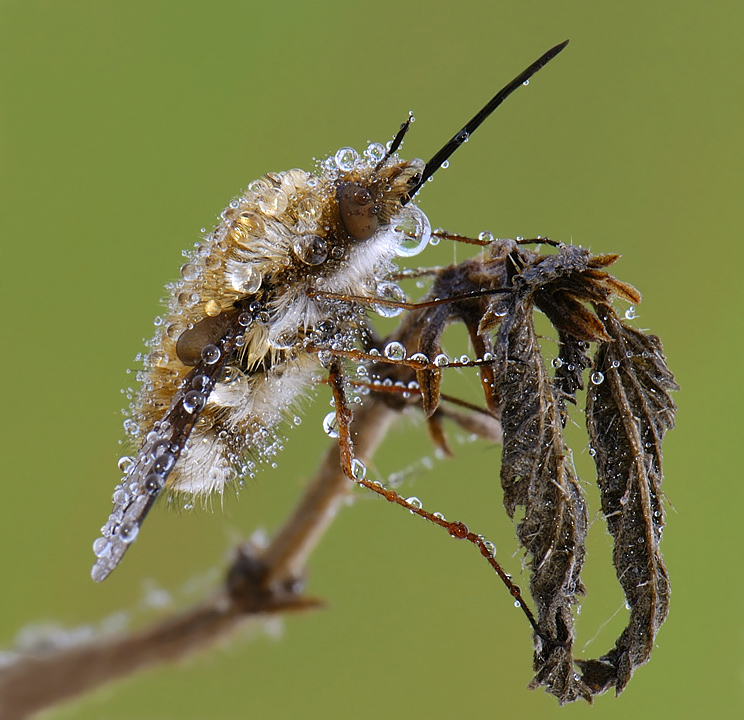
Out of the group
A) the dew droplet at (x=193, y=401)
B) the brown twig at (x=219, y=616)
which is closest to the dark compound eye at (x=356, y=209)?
the brown twig at (x=219, y=616)

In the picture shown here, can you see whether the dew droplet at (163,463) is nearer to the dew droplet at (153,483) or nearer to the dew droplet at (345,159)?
the dew droplet at (153,483)

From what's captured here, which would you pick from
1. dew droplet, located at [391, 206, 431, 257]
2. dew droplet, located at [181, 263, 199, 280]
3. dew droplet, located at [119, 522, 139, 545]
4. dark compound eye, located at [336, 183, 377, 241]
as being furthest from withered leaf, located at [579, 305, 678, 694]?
dew droplet, located at [181, 263, 199, 280]

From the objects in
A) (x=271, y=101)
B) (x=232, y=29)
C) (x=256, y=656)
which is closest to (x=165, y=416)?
(x=256, y=656)

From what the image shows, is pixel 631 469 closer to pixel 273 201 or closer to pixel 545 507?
pixel 545 507

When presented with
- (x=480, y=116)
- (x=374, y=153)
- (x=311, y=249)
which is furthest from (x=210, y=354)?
(x=480, y=116)

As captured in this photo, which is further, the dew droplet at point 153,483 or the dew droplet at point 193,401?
the dew droplet at point 193,401

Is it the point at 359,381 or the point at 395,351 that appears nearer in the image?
the point at 395,351

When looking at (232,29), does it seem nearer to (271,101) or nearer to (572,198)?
(271,101)
